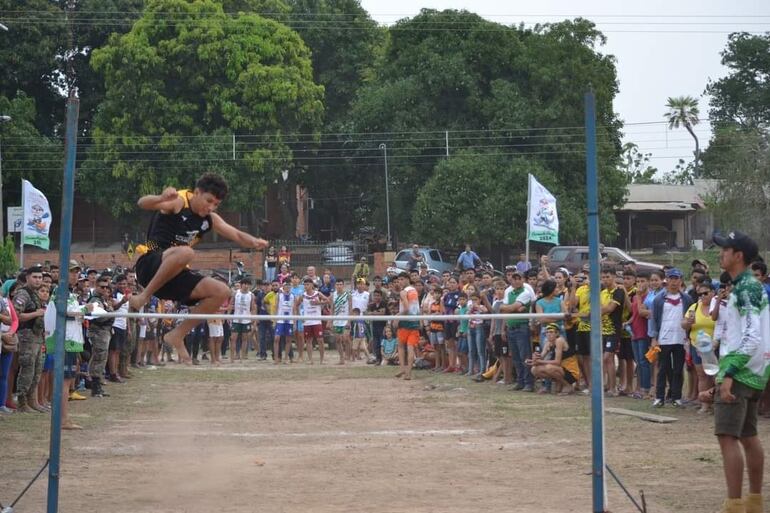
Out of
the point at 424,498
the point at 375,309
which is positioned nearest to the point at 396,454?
the point at 424,498

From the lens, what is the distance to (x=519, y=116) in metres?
42.7

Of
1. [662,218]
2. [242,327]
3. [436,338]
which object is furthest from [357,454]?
[662,218]

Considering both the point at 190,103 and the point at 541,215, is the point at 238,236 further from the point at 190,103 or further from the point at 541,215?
the point at 190,103

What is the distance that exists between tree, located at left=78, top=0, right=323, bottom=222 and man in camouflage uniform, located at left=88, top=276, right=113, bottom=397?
85.8 ft

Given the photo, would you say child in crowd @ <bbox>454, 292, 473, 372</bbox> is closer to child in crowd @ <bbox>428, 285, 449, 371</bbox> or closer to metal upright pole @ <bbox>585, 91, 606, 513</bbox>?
child in crowd @ <bbox>428, 285, 449, 371</bbox>

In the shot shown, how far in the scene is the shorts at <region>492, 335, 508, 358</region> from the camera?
17.6 m

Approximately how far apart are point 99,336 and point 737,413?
10.7 m

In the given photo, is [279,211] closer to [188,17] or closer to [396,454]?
[188,17]

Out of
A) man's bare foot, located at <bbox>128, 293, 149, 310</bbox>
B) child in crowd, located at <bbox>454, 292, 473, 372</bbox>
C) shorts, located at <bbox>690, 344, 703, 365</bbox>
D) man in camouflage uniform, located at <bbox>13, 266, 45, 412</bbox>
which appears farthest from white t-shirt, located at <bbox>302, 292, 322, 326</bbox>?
man's bare foot, located at <bbox>128, 293, 149, 310</bbox>

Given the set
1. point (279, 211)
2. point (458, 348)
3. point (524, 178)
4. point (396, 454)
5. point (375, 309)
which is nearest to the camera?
point (396, 454)

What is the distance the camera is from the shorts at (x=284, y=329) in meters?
23.4

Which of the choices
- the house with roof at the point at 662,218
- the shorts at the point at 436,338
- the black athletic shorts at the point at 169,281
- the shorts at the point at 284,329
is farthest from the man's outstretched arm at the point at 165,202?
the house with roof at the point at 662,218

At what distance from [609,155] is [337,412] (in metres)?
31.7

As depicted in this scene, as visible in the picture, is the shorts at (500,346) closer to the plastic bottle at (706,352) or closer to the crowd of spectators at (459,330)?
the crowd of spectators at (459,330)
